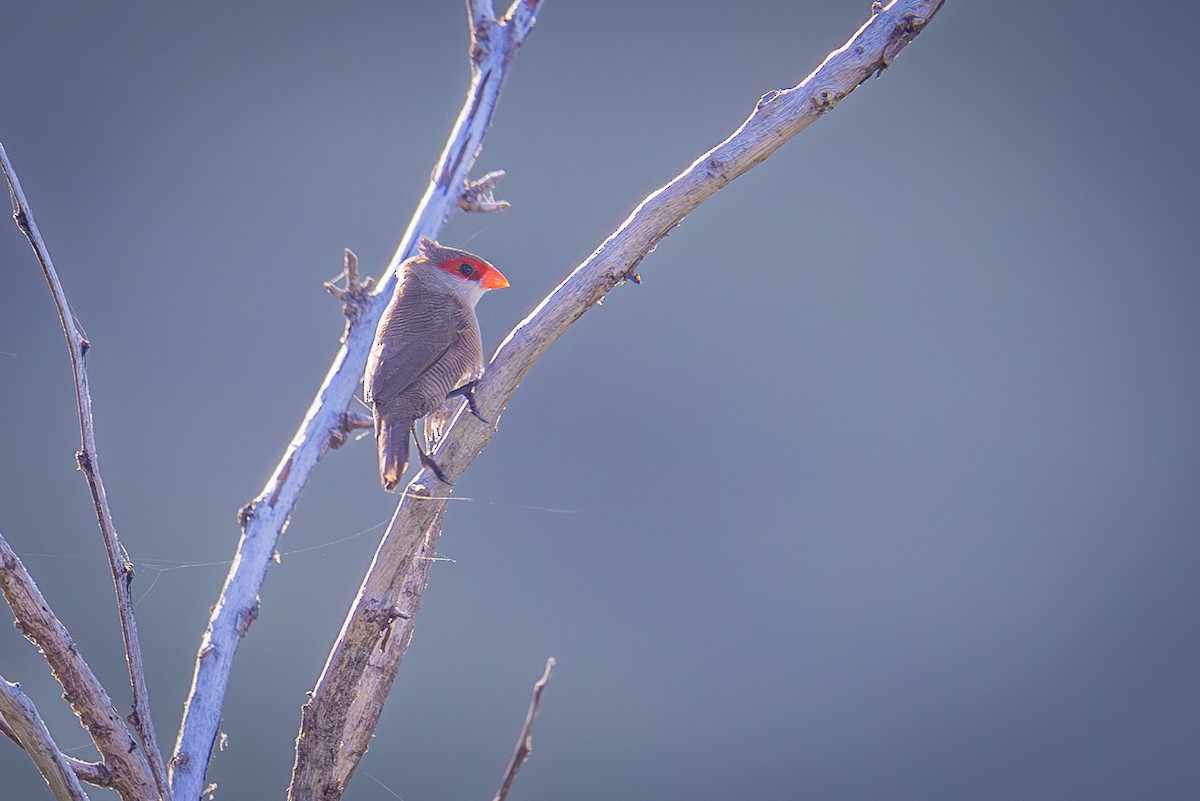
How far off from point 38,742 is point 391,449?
45.0 inches

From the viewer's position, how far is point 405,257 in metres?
2.36

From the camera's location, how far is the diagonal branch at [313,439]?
1658 mm

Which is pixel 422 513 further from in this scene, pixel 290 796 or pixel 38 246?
pixel 38 246

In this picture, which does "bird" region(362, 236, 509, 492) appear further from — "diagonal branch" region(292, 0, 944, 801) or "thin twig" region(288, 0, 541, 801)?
"diagonal branch" region(292, 0, 944, 801)

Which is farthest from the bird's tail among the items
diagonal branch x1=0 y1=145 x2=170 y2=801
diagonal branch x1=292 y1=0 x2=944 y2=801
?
diagonal branch x1=0 y1=145 x2=170 y2=801

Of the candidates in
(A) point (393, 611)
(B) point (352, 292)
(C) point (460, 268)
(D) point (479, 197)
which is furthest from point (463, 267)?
(A) point (393, 611)

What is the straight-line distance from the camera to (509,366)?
1.92 metres

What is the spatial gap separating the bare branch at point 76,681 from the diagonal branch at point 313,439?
12cm

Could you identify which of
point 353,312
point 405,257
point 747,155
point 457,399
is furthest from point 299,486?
point 747,155

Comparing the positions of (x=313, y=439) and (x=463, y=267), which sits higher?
(x=463, y=267)

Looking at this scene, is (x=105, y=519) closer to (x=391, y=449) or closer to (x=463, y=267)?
(x=391, y=449)

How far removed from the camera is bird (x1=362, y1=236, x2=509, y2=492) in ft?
7.94

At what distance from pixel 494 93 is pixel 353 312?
0.61 m

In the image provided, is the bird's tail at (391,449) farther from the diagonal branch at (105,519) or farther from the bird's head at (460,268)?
the diagonal branch at (105,519)
